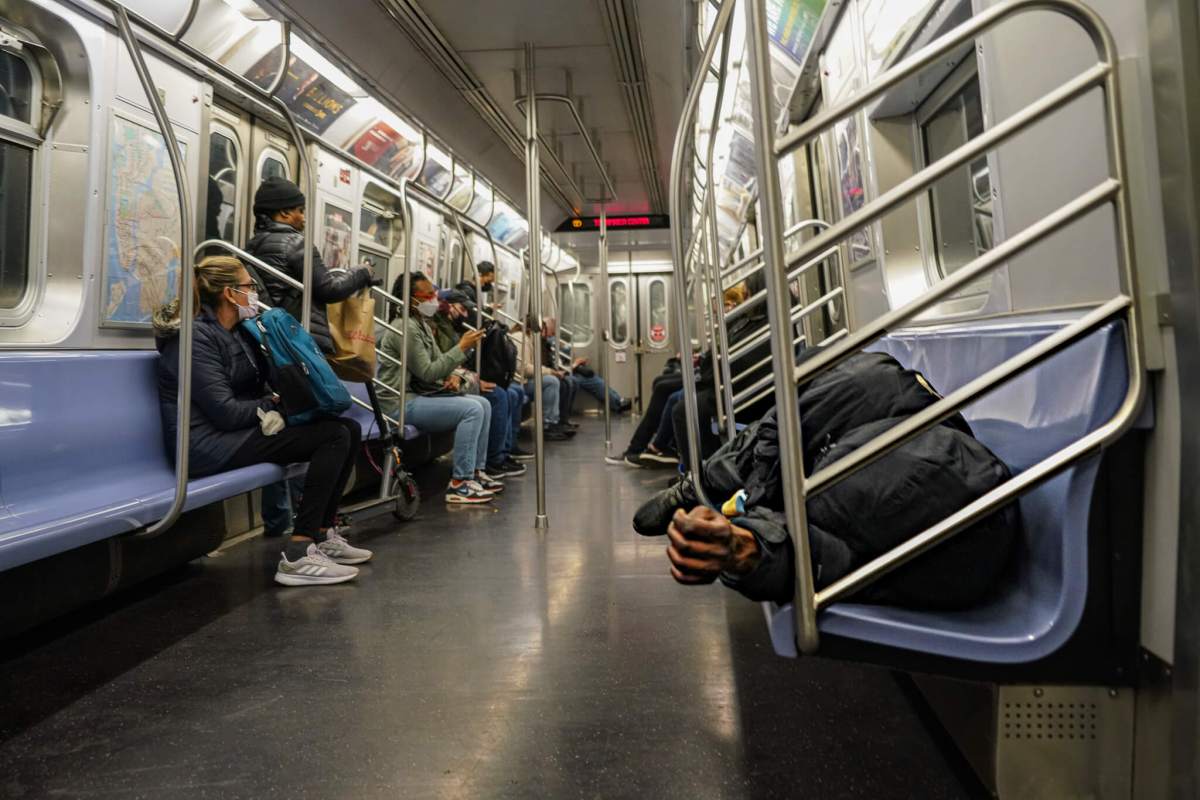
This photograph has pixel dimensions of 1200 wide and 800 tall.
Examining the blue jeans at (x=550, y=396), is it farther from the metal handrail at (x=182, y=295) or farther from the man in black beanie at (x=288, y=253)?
the metal handrail at (x=182, y=295)

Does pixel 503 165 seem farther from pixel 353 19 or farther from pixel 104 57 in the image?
pixel 104 57

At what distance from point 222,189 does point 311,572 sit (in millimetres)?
2193

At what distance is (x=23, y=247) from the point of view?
2756mm

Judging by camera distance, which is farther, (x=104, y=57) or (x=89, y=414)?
(x=104, y=57)

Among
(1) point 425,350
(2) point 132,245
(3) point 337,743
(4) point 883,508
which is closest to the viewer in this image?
(4) point 883,508

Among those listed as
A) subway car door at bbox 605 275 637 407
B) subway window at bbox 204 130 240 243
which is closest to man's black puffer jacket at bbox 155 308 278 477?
subway window at bbox 204 130 240 243

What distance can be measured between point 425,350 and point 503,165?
8.34ft

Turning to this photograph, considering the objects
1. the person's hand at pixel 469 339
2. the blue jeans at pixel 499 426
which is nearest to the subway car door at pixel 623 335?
the blue jeans at pixel 499 426

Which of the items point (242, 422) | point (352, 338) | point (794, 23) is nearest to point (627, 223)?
point (794, 23)

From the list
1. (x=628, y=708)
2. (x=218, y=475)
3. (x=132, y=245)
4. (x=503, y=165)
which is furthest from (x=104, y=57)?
(x=503, y=165)

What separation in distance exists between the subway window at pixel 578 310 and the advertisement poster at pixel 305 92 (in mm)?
8319

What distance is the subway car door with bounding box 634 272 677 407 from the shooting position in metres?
12.6

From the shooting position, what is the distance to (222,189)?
12.8ft

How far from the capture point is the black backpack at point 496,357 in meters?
6.29
